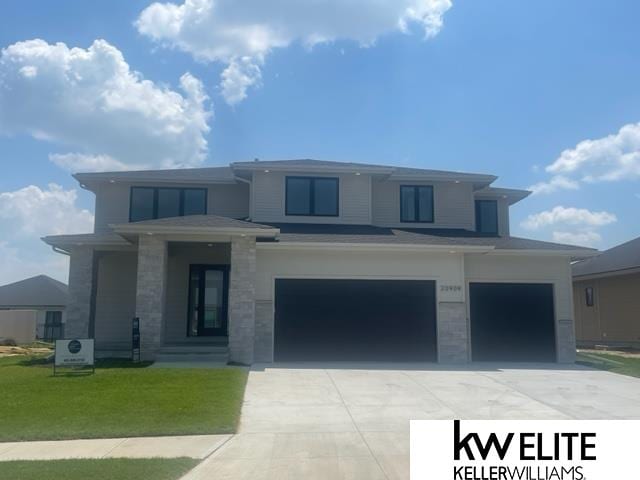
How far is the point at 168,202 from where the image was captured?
20.9 m

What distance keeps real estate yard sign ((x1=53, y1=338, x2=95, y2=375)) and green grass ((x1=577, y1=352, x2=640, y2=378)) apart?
1393 centimetres

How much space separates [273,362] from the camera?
1691cm

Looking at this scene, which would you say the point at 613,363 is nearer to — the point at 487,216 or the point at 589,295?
the point at 487,216

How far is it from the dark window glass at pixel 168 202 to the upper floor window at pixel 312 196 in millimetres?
4001

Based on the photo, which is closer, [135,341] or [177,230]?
[135,341]

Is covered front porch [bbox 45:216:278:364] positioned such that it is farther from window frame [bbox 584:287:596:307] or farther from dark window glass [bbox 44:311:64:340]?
window frame [bbox 584:287:596:307]

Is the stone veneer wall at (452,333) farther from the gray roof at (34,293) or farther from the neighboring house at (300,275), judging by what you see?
the gray roof at (34,293)

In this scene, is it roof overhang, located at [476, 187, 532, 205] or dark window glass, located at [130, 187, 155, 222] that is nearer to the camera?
dark window glass, located at [130, 187, 155, 222]

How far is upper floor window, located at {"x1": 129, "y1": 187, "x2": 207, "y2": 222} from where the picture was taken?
2075cm

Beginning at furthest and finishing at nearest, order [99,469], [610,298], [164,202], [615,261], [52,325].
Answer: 1. [52,325]
2. [610,298]
3. [615,261]
4. [164,202]
5. [99,469]

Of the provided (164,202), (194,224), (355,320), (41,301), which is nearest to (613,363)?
(355,320)

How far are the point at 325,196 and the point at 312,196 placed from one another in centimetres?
46

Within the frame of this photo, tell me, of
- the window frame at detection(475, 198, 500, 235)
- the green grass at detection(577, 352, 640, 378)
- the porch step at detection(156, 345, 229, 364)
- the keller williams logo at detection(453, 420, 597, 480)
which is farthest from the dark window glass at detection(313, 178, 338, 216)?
the keller williams logo at detection(453, 420, 597, 480)

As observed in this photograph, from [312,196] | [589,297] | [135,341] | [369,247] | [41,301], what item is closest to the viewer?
[135,341]
